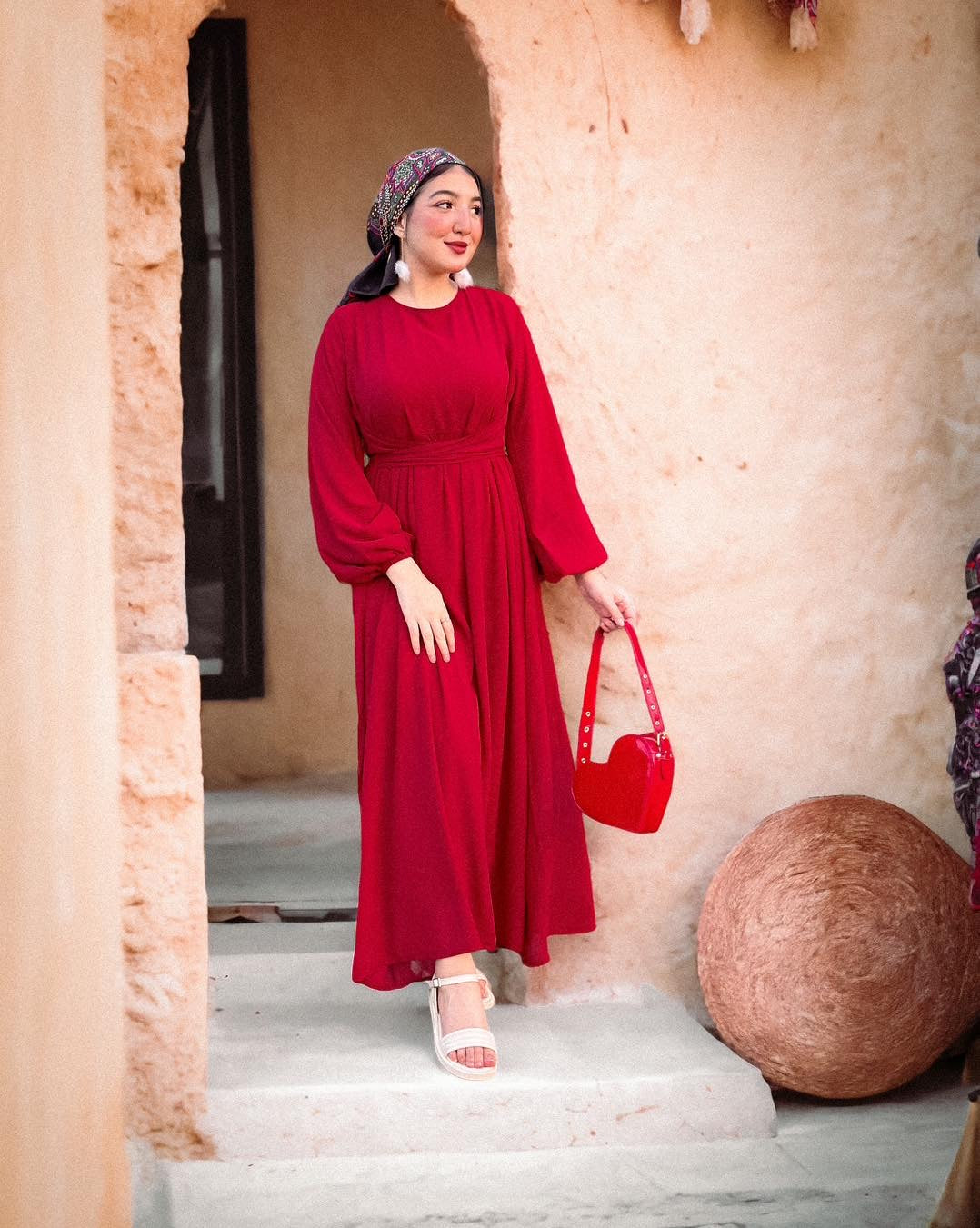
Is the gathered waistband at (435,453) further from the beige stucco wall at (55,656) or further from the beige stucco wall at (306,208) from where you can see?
the beige stucco wall at (306,208)

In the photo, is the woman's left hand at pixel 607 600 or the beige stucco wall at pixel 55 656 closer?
the beige stucco wall at pixel 55 656

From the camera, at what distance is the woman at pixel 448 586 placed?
3062 mm

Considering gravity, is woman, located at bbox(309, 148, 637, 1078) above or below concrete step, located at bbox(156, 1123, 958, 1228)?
above

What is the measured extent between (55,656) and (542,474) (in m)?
1.61

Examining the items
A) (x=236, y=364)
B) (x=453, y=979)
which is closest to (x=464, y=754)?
(x=453, y=979)

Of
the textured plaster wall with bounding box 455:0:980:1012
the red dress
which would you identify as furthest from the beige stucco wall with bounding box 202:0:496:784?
the red dress

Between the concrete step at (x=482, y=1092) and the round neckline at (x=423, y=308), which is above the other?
the round neckline at (x=423, y=308)

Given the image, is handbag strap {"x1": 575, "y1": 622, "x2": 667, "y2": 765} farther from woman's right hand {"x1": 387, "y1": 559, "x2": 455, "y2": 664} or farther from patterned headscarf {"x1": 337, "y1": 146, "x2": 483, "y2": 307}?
patterned headscarf {"x1": 337, "y1": 146, "x2": 483, "y2": 307}

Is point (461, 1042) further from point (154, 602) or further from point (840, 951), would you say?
point (154, 602)

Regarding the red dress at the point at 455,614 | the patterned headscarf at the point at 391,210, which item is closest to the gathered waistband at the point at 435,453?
the red dress at the point at 455,614

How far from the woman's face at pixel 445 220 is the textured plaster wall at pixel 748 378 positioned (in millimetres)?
285

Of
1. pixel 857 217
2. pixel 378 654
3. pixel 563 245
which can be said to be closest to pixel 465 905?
pixel 378 654

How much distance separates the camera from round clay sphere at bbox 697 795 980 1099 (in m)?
3.12

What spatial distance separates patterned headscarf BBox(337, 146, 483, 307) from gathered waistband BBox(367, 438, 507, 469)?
36 centimetres
